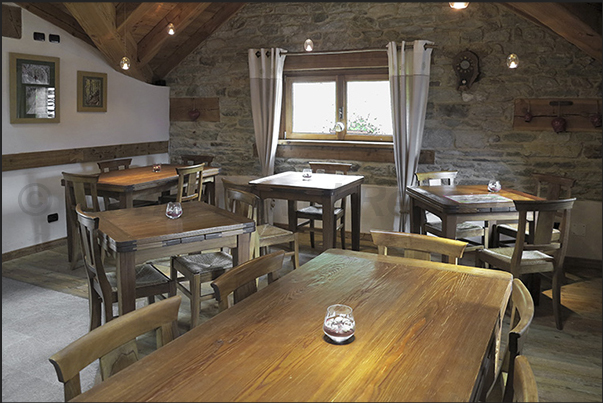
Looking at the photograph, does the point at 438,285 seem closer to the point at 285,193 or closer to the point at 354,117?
the point at 285,193

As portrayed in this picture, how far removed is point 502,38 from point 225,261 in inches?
144

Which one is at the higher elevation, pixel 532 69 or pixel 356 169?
pixel 532 69

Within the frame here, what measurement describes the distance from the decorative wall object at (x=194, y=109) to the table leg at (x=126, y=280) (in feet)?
13.8

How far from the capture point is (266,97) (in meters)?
6.29

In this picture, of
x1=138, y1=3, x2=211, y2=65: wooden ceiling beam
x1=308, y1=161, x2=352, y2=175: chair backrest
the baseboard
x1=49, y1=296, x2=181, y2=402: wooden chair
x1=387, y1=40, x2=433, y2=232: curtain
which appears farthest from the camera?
x1=138, y1=3, x2=211, y2=65: wooden ceiling beam

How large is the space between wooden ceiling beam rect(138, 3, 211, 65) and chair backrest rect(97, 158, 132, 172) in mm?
1255

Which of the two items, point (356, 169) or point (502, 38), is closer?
point (502, 38)

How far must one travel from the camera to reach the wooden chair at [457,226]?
176 inches

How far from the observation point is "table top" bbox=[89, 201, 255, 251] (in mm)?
2879

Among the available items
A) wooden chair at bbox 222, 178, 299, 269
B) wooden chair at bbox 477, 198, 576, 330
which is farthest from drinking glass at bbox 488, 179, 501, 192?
wooden chair at bbox 222, 178, 299, 269

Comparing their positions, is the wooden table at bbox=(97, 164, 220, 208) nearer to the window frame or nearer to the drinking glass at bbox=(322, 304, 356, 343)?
the window frame

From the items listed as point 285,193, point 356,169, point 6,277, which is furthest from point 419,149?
point 6,277

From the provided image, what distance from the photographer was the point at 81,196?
455 centimetres

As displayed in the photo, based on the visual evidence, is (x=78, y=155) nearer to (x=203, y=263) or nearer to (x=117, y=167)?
(x=117, y=167)
